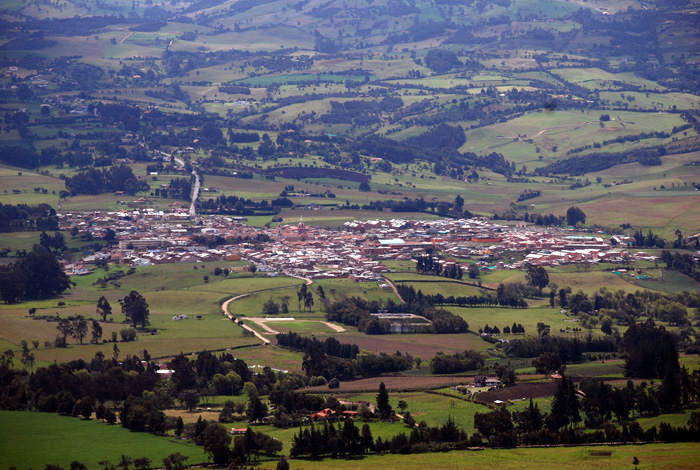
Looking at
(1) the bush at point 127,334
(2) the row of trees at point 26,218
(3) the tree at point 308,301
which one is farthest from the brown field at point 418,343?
(2) the row of trees at point 26,218

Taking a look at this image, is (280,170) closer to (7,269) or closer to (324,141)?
(324,141)

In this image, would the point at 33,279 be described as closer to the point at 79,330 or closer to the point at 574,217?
the point at 79,330

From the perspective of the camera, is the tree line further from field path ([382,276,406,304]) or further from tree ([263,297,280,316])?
tree ([263,297,280,316])

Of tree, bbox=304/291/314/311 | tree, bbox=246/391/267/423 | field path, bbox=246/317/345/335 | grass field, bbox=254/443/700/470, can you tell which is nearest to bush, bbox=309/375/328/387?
tree, bbox=246/391/267/423

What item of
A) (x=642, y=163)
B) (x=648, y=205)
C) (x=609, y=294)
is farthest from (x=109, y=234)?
(x=642, y=163)

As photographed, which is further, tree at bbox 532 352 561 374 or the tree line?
the tree line

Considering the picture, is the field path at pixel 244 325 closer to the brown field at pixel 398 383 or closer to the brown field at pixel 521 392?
the brown field at pixel 398 383
